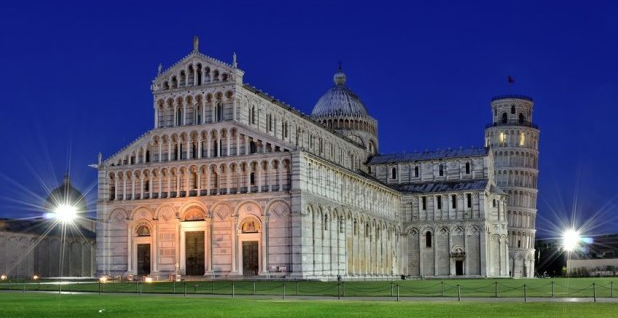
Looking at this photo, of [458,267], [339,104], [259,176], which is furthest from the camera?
[339,104]

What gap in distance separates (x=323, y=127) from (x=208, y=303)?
6440cm

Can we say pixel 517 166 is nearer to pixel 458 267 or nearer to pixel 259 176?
pixel 458 267

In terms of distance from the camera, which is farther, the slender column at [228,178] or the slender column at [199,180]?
the slender column at [199,180]

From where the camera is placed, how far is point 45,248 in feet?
362

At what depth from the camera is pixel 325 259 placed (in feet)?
267

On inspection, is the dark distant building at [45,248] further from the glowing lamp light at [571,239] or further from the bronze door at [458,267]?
the glowing lamp light at [571,239]

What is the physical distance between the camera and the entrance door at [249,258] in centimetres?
7862

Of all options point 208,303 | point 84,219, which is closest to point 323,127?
point 84,219

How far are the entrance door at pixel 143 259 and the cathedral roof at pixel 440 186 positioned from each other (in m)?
41.1

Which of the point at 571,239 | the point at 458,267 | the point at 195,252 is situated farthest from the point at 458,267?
the point at 195,252

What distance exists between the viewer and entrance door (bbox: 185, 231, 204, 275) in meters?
81.0

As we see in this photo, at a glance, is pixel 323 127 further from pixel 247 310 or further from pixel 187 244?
pixel 247 310

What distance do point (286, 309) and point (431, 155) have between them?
271 ft

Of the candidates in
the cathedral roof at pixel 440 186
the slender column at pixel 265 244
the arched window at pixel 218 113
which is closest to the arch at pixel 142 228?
the arched window at pixel 218 113
